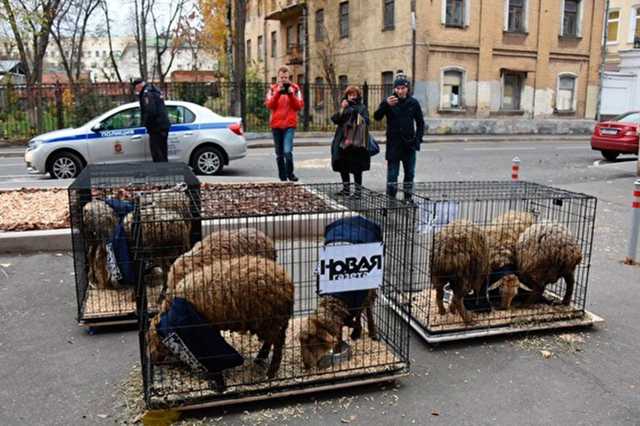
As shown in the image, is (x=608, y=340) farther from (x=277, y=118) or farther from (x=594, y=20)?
(x=594, y=20)

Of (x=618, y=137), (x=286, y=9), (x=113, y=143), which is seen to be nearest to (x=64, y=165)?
(x=113, y=143)

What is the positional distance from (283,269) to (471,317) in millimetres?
1944

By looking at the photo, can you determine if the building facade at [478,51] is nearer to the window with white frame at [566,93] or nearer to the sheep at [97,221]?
the window with white frame at [566,93]

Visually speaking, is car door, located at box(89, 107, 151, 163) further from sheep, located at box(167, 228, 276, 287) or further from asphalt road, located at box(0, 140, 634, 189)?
sheep, located at box(167, 228, 276, 287)

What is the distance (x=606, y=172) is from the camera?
15195 mm

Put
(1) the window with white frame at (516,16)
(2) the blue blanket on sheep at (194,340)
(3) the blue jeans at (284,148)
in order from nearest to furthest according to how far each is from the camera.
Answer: (2) the blue blanket on sheep at (194,340) < (3) the blue jeans at (284,148) < (1) the window with white frame at (516,16)

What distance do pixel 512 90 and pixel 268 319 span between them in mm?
27672

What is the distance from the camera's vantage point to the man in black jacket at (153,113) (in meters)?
11.2

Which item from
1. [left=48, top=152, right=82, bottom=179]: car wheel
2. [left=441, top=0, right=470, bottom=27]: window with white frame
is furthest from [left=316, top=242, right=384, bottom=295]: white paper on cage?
[left=441, top=0, right=470, bottom=27]: window with white frame

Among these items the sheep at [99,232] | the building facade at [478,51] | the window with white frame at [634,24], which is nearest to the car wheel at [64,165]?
the sheep at [99,232]

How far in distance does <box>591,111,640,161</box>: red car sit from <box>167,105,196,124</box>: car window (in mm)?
12185

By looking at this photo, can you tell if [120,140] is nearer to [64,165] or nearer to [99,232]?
[64,165]

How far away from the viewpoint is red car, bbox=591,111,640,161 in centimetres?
1686

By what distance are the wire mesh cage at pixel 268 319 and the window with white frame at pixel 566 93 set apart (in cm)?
2805
